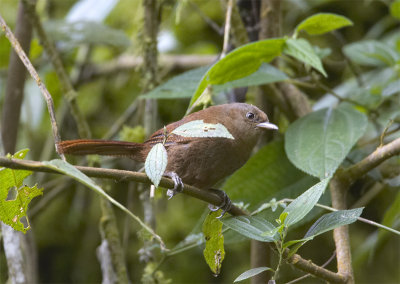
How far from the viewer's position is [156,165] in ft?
3.81

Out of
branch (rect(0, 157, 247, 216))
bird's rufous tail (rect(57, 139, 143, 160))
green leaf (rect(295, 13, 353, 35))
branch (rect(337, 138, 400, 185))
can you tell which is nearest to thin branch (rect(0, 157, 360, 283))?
branch (rect(0, 157, 247, 216))

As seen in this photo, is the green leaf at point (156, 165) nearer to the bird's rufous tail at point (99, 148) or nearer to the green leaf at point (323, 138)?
the bird's rufous tail at point (99, 148)

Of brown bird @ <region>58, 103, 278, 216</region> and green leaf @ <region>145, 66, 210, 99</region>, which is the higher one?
green leaf @ <region>145, 66, 210, 99</region>

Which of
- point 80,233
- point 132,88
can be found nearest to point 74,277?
point 80,233

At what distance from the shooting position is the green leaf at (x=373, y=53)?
2469 mm

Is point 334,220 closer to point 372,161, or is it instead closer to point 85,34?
point 372,161

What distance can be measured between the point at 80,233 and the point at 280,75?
1881 millimetres

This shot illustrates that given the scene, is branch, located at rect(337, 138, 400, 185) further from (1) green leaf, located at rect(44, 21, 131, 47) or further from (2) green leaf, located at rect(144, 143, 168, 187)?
(1) green leaf, located at rect(44, 21, 131, 47)

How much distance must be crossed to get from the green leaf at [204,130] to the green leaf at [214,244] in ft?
1.18

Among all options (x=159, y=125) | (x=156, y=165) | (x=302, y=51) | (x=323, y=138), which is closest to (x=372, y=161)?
(x=323, y=138)

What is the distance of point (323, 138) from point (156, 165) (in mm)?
951

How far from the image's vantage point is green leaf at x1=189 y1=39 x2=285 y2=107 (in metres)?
1.75

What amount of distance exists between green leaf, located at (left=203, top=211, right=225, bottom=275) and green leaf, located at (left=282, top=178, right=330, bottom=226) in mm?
273

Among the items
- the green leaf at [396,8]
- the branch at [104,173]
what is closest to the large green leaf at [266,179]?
the branch at [104,173]
